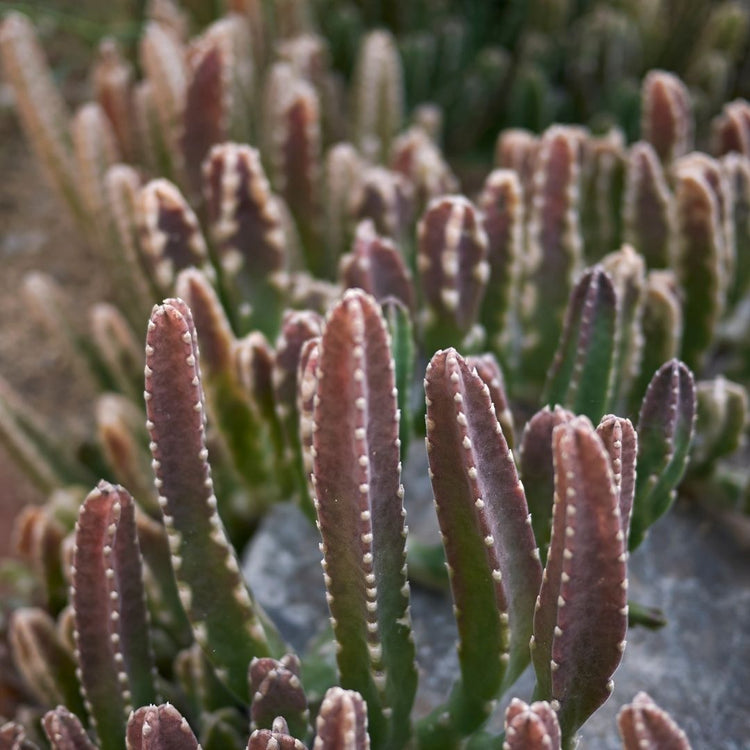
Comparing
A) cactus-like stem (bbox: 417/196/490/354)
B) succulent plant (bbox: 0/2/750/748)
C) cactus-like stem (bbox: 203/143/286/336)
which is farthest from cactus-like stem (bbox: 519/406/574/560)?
cactus-like stem (bbox: 203/143/286/336)

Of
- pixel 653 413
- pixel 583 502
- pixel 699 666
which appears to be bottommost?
pixel 699 666

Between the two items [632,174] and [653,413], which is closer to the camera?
[653,413]

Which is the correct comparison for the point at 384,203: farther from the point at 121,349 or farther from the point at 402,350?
the point at 121,349

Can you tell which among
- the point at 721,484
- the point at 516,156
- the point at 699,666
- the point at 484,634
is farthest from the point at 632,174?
the point at 484,634

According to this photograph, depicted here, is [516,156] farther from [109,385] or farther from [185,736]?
[185,736]

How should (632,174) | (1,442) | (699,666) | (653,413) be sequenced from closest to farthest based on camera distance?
(653,413), (699,666), (632,174), (1,442)

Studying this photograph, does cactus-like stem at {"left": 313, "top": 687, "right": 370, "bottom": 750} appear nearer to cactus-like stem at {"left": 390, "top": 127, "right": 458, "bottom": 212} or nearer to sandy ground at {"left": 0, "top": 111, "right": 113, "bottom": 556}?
cactus-like stem at {"left": 390, "top": 127, "right": 458, "bottom": 212}

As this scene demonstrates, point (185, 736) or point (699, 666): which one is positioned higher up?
point (185, 736)

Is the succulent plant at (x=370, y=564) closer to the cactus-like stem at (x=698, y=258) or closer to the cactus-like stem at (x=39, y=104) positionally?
the cactus-like stem at (x=698, y=258)
